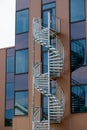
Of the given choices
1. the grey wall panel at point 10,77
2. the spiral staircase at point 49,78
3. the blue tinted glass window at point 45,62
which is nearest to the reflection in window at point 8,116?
the grey wall panel at point 10,77

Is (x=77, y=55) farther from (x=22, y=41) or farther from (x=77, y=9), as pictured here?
(x=22, y=41)

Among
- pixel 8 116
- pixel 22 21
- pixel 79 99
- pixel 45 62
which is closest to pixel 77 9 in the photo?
pixel 45 62

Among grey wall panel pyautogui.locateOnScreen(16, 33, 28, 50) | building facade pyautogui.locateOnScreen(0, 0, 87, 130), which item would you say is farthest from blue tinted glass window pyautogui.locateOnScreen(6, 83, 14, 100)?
grey wall panel pyautogui.locateOnScreen(16, 33, 28, 50)

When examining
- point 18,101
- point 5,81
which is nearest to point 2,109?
point 5,81

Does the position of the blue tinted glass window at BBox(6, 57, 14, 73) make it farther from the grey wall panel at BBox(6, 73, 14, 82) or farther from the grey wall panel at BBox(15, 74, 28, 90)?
the grey wall panel at BBox(15, 74, 28, 90)

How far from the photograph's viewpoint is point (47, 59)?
77.9 ft

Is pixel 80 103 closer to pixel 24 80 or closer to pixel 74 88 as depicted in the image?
pixel 74 88

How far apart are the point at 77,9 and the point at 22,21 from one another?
14.3ft

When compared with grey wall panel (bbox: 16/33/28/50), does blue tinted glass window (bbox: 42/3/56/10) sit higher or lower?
higher

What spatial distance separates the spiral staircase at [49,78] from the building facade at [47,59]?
0.19m

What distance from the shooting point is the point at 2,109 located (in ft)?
114

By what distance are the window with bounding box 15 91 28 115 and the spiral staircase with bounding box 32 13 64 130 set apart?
1130 mm

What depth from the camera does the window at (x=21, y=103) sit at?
24.3 m

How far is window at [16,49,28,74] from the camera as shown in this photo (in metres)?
24.9
